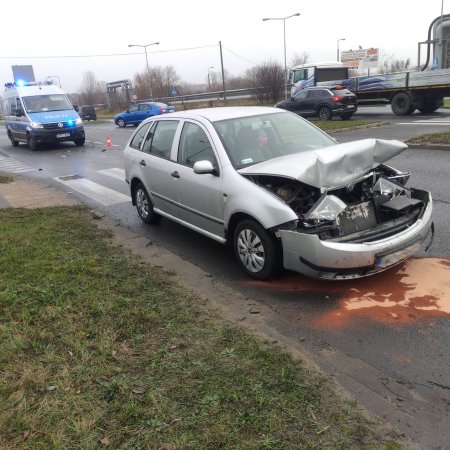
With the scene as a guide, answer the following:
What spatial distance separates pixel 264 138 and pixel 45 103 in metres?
16.0

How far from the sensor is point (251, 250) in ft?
15.2

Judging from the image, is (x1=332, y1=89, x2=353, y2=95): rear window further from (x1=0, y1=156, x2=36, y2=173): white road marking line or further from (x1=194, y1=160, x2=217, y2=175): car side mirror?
(x1=194, y1=160, x2=217, y2=175): car side mirror

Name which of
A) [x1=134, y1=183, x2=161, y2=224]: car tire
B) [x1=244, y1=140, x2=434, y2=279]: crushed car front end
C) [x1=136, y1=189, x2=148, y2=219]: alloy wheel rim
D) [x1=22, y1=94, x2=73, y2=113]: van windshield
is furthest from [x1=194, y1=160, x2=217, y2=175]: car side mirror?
[x1=22, y1=94, x2=73, y2=113]: van windshield

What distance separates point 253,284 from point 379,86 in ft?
→ 67.4

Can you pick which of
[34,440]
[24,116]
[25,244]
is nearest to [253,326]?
[34,440]

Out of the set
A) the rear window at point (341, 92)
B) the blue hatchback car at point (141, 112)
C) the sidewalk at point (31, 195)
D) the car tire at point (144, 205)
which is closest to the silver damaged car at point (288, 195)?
the car tire at point (144, 205)

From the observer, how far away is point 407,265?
15.8ft

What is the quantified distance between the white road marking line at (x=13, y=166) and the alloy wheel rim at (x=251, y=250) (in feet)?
35.4

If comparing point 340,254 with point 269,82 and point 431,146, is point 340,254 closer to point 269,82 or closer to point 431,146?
point 431,146

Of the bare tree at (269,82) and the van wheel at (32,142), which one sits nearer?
the van wheel at (32,142)

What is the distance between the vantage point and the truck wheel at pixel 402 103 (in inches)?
842

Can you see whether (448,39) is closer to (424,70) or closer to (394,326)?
(424,70)

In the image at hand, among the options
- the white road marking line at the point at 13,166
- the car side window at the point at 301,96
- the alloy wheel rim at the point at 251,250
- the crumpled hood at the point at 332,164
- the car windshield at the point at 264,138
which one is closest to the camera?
the crumpled hood at the point at 332,164

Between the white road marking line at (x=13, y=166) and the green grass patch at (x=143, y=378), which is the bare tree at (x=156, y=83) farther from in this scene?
the green grass patch at (x=143, y=378)
